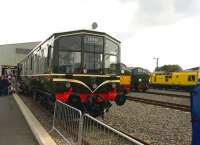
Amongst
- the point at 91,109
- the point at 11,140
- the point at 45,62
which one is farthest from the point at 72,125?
the point at 45,62

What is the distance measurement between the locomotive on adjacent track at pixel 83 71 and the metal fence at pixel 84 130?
1940 millimetres

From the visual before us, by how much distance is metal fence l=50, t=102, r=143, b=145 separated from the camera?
6.48m

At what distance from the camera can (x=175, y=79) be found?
41281mm

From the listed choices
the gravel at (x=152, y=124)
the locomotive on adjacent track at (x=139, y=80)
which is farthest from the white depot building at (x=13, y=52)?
the gravel at (x=152, y=124)

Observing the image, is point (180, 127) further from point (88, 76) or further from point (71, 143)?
point (71, 143)

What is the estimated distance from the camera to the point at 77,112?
8789 mm

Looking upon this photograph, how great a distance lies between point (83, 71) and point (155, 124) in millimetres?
2821

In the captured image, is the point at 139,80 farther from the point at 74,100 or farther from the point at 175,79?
the point at 74,100

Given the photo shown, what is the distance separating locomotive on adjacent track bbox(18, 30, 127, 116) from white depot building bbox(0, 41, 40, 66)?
52.8 m

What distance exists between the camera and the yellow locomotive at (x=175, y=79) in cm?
3781

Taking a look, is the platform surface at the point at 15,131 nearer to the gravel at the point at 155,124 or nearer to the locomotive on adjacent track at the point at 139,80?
the gravel at the point at 155,124

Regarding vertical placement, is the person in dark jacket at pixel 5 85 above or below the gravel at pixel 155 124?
above

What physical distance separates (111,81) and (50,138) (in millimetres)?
4512

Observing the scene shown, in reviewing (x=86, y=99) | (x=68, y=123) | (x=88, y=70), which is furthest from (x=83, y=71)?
(x=68, y=123)
